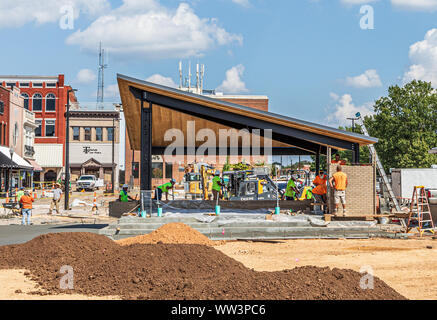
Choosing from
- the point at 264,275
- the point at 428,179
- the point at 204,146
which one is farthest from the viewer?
the point at 428,179

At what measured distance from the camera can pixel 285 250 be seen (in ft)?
43.2

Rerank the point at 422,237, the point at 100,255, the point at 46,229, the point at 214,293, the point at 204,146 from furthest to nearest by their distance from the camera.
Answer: the point at 204,146
the point at 46,229
the point at 422,237
the point at 100,255
the point at 214,293

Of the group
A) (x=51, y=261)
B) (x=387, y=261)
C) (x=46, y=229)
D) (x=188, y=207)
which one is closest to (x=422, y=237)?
→ (x=387, y=261)

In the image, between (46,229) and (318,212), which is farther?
(46,229)

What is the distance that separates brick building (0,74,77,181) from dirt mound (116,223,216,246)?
55.2 meters

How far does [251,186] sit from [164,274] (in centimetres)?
1620

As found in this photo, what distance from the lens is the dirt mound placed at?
43.7 feet

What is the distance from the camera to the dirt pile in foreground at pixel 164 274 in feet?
23.7

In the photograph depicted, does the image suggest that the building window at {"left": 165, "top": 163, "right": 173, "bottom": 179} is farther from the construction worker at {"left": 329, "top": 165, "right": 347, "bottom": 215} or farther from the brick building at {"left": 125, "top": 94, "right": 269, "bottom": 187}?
the construction worker at {"left": 329, "top": 165, "right": 347, "bottom": 215}

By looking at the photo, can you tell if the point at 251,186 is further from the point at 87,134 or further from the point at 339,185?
the point at 87,134

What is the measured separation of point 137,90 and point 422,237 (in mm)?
11236

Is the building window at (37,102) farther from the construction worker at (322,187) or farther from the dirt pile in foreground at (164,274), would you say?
the dirt pile in foreground at (164,274)

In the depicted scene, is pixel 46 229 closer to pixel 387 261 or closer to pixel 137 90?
pixel 137 90

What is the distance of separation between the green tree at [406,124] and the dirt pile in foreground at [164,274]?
4145 centimetres
